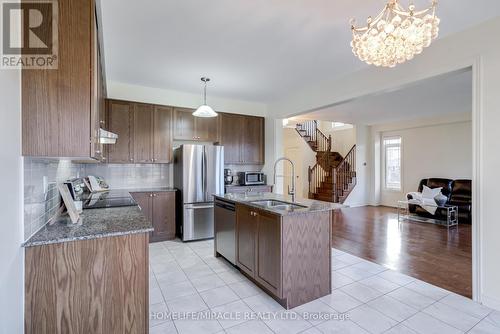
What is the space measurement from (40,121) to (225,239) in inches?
97.8

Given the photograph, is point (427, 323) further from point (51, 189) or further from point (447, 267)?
point (51, 189)

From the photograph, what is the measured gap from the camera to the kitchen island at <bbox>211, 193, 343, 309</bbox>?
2.35m

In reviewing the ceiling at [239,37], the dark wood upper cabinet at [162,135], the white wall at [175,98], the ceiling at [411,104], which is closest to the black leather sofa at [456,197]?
the ceiling at [411,104]

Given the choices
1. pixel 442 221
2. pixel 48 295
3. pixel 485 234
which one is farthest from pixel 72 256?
pixel 442 221

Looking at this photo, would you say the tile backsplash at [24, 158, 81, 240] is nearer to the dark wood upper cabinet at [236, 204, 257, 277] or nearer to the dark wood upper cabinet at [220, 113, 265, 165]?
the dark wood upper cabinet at [236, 204, 257, 277]

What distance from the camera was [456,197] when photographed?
6324mm

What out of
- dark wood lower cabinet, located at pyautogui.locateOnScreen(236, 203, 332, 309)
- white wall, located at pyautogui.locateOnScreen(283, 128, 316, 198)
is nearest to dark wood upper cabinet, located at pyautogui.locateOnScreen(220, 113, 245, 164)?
dark wood lower cabinet, located at pyautogui.locateOnScreen(236, 203, 332, 309)

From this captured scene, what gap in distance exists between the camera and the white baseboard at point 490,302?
7.64 feet

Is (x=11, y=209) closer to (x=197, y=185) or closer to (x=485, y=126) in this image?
(x=197, y=185)

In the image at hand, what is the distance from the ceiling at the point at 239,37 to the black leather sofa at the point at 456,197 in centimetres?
452

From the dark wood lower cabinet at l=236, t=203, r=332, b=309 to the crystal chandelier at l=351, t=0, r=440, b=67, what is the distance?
1.49 meters

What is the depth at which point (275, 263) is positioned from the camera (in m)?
2.39

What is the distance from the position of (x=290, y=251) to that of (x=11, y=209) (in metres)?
1.98

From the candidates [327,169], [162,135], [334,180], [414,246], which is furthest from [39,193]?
[327,169]
